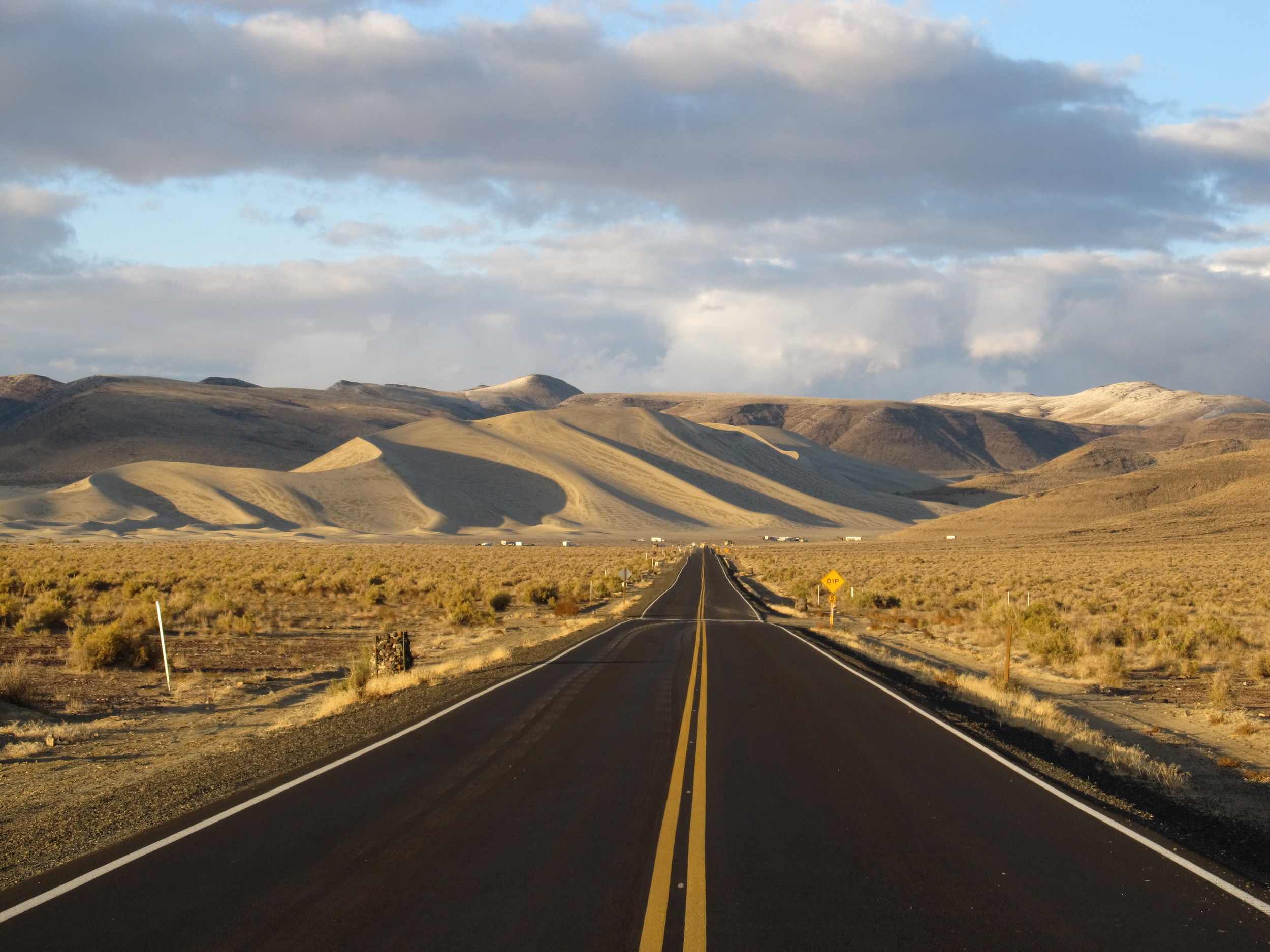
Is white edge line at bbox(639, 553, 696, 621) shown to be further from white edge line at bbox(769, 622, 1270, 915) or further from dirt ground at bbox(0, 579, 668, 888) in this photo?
white edge line at bbox(769, 622, 1270, 915)

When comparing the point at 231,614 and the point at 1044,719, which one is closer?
the point at 1044,719

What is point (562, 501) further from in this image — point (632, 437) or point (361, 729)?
point (361, 729)

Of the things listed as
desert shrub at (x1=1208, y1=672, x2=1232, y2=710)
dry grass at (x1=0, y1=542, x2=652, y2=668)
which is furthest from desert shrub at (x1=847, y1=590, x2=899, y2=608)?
desert shrub at (x1=1208, y1=672, x2=1232, y2=710)

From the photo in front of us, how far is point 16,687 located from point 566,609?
2022 cm

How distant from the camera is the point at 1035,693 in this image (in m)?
16.9

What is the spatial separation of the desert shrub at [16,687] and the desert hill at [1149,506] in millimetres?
81042

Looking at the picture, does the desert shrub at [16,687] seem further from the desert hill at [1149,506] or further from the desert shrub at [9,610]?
the desert hill at [1149,506]

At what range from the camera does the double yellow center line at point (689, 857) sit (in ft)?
16.5

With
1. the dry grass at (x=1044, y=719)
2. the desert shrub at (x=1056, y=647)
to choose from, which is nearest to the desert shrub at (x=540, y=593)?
the dry grass at (x=1044, y=719)

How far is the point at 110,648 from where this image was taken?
18594 mm

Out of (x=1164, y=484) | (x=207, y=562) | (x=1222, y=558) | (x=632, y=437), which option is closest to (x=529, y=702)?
(x=207, y=562)

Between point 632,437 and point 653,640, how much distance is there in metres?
147

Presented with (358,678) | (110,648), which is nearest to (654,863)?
(358,678)

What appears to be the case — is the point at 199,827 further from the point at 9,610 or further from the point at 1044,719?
the point at 9,610
